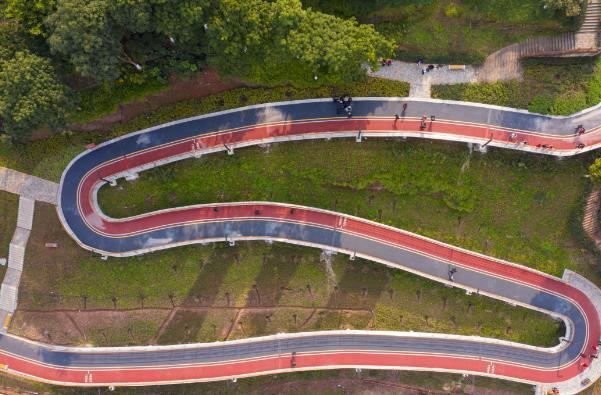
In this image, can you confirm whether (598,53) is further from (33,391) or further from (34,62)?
(33,391)

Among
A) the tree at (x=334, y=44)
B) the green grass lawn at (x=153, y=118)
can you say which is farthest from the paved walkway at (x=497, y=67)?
the tree at (x=334, y=44)

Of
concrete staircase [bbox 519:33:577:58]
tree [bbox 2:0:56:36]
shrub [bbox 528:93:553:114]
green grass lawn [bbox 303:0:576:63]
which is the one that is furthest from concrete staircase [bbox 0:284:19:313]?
concrete staircase [bbox 519:33:577:58]

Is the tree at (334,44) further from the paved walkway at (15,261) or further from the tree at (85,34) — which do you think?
the paved walkway at (15,261)

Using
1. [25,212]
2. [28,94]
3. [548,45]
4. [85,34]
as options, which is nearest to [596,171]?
[548,45]

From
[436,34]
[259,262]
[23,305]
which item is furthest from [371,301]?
[23,305]

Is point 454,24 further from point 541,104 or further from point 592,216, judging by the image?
point 592,216
